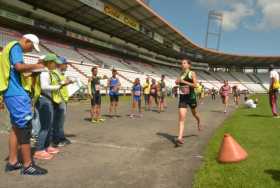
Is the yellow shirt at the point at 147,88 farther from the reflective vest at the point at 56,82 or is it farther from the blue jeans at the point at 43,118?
the blue jeans at the point at 43,118

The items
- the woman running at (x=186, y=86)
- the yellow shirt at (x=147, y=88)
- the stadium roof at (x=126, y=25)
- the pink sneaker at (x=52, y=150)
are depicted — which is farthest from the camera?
the stadium roof at (x=126, y=25)

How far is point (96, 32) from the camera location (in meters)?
37.6

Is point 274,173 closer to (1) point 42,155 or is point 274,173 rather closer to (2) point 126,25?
(1) point 42,155

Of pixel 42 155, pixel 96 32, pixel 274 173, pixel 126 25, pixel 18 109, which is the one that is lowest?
pixel 42 155

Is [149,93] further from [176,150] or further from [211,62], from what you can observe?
[211,62]

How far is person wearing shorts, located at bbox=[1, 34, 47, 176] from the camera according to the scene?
12.6 feet

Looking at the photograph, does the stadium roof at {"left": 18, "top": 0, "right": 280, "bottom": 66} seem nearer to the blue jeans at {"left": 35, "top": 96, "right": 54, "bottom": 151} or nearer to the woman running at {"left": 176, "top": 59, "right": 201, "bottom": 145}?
the woman running at {"left": 176, "top": 59, "right": 201, "bottom": 145}

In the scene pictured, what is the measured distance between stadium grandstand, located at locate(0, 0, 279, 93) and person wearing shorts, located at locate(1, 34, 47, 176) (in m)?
18.5

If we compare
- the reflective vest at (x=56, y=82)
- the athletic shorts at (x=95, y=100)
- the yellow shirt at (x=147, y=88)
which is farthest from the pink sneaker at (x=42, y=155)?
the yellow shirt at (x=147, y=88)

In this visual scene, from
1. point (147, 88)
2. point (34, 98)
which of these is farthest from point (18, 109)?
point (147, 88)

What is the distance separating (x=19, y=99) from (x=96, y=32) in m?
34.9

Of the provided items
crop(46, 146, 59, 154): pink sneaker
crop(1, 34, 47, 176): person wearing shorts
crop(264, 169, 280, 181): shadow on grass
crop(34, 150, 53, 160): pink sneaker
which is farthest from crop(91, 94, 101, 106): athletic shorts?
crop(264, 169, 280, 181): shadow on grass

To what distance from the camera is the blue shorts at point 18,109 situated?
3.88m

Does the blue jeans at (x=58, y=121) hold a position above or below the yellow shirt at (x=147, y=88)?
below
